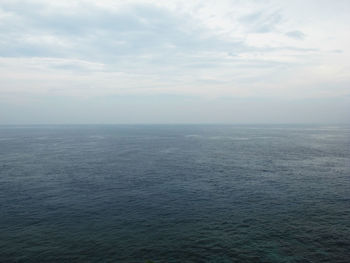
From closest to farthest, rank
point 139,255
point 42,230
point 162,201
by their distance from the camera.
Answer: point 139,255, point 42,230, point 162,201

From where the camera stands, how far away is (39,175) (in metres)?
87.7

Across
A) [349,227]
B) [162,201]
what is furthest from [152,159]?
[349,227]

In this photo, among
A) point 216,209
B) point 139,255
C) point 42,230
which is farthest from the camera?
point 216,209

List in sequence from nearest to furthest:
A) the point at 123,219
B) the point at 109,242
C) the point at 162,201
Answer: the point at 109,242 < the point at 123,219 < the point at 162,201

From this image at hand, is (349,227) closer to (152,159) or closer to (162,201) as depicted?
(162,201)

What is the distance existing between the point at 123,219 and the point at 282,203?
38.8 metres

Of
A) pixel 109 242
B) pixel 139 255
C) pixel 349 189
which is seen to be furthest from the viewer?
pixel 349 189

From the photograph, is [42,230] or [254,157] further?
[254,157]

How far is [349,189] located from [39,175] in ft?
334

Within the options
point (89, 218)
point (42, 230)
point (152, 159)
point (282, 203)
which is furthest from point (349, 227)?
point (152, 159)

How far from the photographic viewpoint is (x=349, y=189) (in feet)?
229

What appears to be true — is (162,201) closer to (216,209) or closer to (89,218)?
(216,209)

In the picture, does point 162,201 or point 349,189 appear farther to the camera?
point 349,189

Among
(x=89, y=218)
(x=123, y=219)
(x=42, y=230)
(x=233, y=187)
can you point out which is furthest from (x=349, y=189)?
(x=42, y=230)
